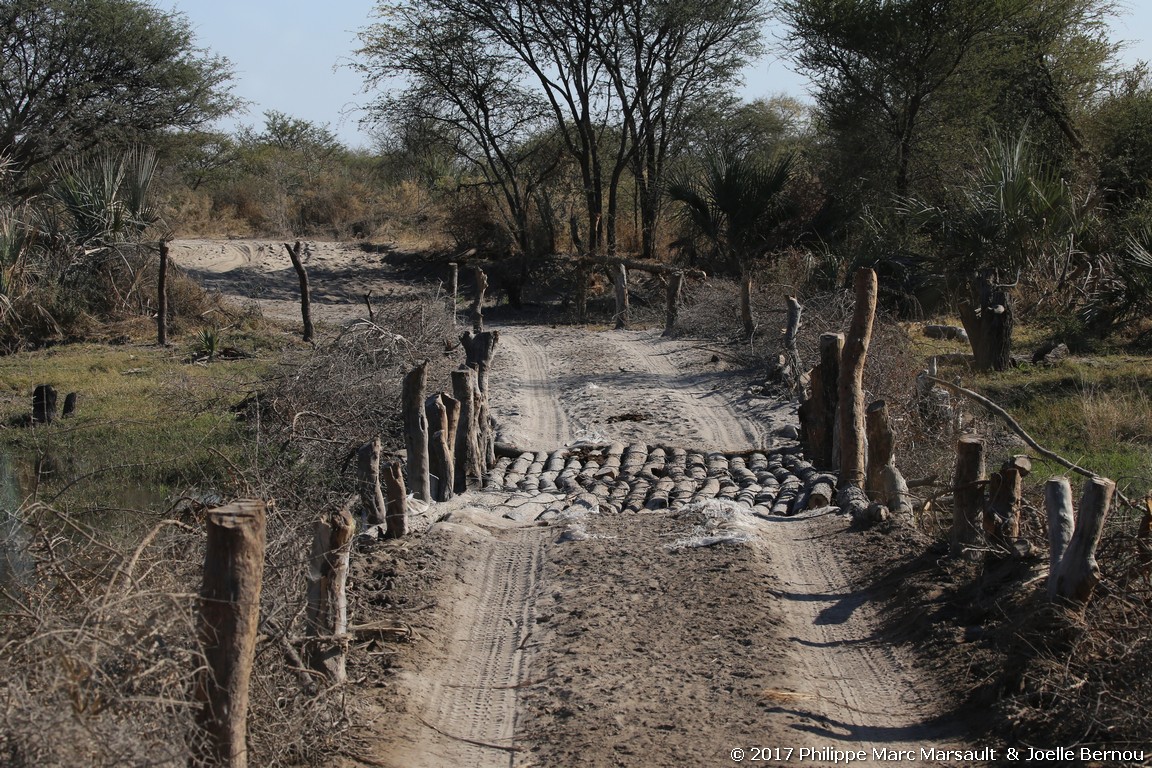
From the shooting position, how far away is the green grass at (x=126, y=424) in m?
9.82

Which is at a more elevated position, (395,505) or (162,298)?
(162,298)

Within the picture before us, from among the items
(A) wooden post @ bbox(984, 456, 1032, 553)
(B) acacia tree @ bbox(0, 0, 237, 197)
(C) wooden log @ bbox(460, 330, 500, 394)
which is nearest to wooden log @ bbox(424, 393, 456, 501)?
(C) wooden log @ bbox(460, 330, 500, 394)

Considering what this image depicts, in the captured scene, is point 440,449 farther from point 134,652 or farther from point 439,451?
point 134,652

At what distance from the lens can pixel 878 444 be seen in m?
7.61

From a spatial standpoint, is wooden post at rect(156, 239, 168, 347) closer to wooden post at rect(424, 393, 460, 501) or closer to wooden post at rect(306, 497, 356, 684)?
wooden post at rect(424, 393, 460, 501)

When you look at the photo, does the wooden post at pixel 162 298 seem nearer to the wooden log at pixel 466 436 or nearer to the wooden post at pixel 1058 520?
the wooden log at pixel 466 436

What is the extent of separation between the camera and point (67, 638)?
11.5ft

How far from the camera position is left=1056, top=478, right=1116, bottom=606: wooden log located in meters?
4.37

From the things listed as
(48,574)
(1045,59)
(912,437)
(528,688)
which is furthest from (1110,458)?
(1045,59)

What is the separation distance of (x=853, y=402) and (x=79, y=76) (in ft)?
75.4

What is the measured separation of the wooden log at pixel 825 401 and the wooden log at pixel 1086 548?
4176mm

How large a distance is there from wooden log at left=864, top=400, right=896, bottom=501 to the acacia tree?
21.5 m

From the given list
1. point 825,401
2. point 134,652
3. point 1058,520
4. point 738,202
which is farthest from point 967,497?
point 738,202

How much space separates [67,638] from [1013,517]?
443 centimetres
